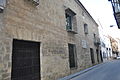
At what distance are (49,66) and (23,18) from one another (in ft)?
8.01

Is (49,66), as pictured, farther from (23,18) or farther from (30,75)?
(23,18)

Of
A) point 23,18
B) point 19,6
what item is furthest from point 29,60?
point 19,6

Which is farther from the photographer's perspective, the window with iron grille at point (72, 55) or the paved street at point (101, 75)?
the window with iron grille at point (72, 55)

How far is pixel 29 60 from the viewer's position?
4625mm

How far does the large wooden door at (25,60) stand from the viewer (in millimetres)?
4033

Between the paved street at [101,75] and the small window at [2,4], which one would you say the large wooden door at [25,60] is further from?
the paved street at [101,75]

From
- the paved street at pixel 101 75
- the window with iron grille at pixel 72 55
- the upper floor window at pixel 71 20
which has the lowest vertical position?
the paved street at pixel 101 75

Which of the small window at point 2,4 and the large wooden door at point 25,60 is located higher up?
the small window at point 2,4

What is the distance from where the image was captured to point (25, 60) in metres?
4.43

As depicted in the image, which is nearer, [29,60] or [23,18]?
[23,18]

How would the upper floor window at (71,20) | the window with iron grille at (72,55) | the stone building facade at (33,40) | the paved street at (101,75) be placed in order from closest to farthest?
the stone building facade at (33,40), the paved street at (101,75), the window with iron grille at (72,55), the upper floor window at (71,20)

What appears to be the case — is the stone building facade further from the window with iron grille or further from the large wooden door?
the window with iron grille

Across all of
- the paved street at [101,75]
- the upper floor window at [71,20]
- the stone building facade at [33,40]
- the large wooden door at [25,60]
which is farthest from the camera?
the upper floor window at [71,20]

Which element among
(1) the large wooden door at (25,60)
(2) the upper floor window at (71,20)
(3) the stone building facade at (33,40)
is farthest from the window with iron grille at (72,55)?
(1) the large wooden door at (25,60)
